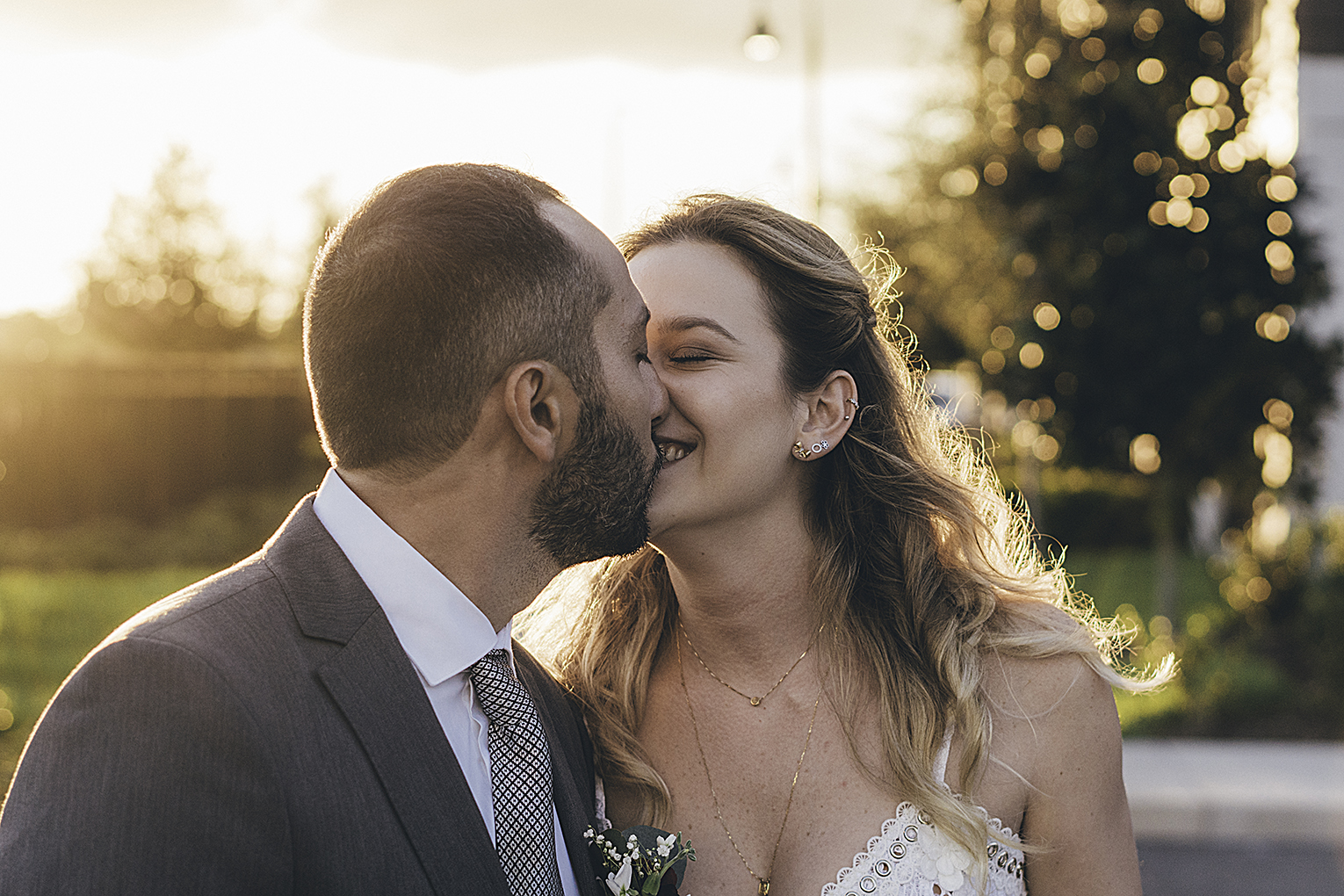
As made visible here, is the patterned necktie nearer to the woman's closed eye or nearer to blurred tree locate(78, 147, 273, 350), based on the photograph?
the woman's closed eye

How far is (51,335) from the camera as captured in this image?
20.6m

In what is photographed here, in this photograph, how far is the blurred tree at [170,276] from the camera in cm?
2583

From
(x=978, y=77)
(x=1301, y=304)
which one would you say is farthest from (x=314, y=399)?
(x=978, y=77)

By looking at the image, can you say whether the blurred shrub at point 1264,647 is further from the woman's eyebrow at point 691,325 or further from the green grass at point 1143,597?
the woman's eyebrow at point 691,325

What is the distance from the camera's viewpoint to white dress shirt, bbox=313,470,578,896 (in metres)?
1.95

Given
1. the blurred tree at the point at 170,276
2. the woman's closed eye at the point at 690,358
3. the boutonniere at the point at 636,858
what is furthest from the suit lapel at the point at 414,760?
the blurred tree at the point at 170,276

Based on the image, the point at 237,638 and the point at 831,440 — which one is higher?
the point at 237,638

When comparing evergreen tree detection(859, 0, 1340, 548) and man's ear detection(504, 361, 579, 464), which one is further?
evergreen tree detection(859, 0, 1340, 548)

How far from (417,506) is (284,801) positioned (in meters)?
0.53

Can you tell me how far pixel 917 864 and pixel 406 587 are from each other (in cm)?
132

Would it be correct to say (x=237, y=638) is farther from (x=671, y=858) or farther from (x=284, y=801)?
(x=671, y=858)

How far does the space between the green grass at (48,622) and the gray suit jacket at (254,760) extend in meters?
4.88

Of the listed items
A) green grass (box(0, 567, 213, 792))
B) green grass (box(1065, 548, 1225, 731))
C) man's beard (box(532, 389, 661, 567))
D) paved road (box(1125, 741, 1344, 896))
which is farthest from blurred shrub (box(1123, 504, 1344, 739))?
green grass (box(0, 567, 213, 792))

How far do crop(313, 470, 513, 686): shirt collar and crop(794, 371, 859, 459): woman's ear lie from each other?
3.82ft
